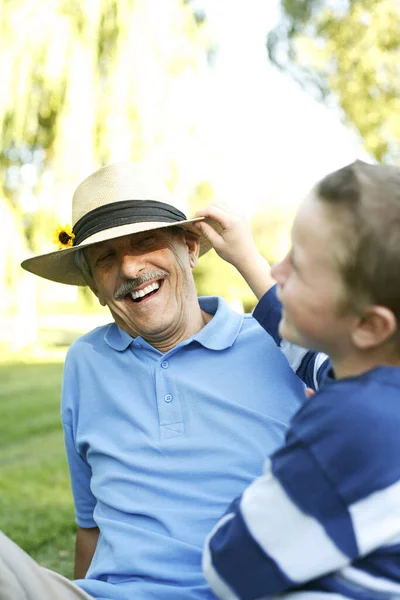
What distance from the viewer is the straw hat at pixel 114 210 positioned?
2.14m

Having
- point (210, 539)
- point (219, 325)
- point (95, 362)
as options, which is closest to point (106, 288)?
point (95, 362)

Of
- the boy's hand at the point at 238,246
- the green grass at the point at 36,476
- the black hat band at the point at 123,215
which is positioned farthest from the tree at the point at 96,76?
the boy's hand at the point at 238,246

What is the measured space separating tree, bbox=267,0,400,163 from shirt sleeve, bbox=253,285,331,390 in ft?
31.2

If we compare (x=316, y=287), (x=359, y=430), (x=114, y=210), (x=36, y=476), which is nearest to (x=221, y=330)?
(x=114, y=210)

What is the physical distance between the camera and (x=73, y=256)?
2.31 meters

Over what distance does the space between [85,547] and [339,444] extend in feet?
4.80

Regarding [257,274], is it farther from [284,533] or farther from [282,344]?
[284,533]

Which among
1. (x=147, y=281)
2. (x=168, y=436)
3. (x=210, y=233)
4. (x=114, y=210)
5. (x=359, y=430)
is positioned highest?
(x=114, y=210)

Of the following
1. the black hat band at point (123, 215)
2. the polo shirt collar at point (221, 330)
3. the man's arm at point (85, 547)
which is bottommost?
the man's arm at point (85, 547)

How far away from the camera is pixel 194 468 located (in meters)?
1.82

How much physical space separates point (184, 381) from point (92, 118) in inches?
418

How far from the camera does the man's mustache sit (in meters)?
2.12

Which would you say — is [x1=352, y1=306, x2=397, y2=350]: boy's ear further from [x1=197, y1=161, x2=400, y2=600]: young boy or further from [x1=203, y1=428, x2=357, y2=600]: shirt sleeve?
[x1=203, y1=428, x2=357, y2=600]: shirt sleeve

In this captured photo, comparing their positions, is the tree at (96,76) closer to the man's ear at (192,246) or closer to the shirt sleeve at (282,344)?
the man's ear at (192,246)
